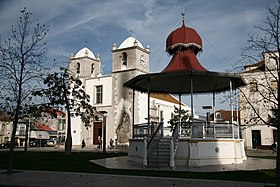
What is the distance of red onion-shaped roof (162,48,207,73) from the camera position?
69.6 ft

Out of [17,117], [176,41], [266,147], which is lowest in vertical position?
[266,147]

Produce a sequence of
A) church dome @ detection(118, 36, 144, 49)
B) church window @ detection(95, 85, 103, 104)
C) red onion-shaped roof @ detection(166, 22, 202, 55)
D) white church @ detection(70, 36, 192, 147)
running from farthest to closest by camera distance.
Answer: church window @ detection(95, 85, 103, 104) < church dome @ detection(118, 36, 144, 49) < white church @ detection(70, 36, 192, 147) < red onion-shaped roof @ detection(166, 22, 202, 55)

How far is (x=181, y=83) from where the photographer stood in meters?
23.9

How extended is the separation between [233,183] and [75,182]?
17.9 ft

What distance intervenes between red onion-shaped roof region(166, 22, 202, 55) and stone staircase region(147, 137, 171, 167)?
7539mm

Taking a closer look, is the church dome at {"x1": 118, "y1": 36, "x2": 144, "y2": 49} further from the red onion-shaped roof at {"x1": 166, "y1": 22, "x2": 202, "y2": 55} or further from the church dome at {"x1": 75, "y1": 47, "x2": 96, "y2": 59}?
the red onion-shaped roof at {"x1": 166, "y1": 22, "x2": 202, "y2": 55}

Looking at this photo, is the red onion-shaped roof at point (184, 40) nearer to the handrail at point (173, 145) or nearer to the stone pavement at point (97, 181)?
the handrail at point (173, 145)

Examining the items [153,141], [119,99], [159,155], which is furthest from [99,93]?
[159,155]

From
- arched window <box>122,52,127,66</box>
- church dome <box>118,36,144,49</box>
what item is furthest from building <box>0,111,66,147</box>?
church dome <box>118,36,144,49</box>

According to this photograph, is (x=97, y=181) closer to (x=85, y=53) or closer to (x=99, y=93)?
(x=99, y=93)

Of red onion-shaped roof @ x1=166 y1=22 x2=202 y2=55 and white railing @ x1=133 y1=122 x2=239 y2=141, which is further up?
red onion-shaped roof @ x1=166 y1=22 x2=202 y2=55

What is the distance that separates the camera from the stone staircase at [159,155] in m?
16.4

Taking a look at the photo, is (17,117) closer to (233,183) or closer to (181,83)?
(233,183)

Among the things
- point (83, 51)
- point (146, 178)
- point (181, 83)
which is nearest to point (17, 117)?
point (146, 178)
